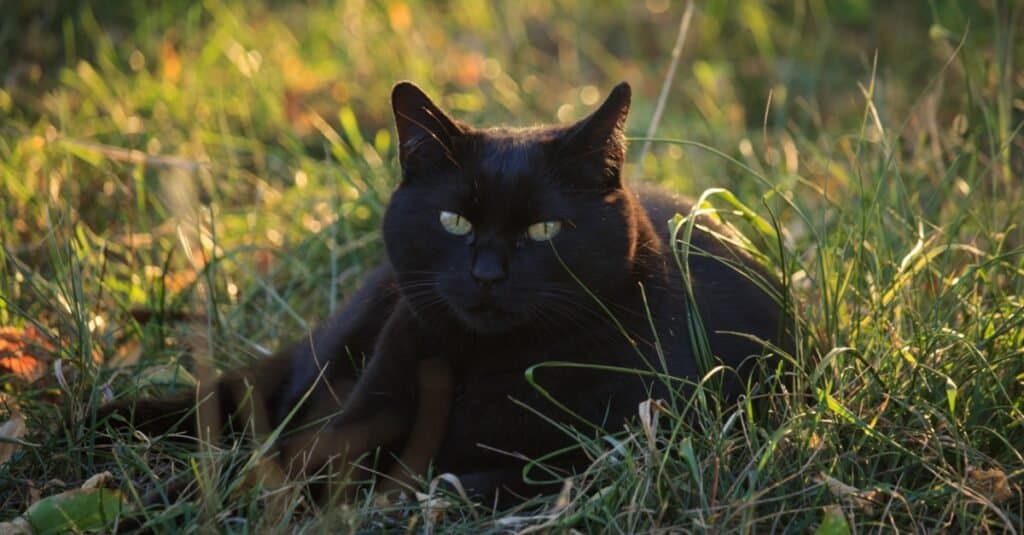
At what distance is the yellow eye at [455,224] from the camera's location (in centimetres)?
214

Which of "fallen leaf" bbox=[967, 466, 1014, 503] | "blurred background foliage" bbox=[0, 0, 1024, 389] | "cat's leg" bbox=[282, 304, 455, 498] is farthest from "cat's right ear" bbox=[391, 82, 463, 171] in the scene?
"fallen leaf" bbox=[967, 466, 1014, 503]

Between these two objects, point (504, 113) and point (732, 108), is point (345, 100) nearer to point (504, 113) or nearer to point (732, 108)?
point (504, 113)

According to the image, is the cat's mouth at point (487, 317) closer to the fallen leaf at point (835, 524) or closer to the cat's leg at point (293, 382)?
the cat's leg at point (293, 382)

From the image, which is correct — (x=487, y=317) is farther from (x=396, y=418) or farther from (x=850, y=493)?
(x=850, y=493)

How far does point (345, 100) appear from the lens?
446 centimetres

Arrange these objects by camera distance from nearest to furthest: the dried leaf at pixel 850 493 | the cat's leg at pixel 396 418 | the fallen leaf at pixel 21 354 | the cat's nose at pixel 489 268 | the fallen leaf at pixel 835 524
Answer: the fallen leaf at pixel 835 524 → the dried leaf at pixel 850 493 → the cat's nose at pixel 489 268 → the cat's leg at pixel 396 418 → the fallen leaf at pixel 21 354

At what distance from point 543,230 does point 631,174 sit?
1.50 m

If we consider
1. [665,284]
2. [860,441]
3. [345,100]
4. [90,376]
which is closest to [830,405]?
[860,441]

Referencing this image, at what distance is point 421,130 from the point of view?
7.27 feet

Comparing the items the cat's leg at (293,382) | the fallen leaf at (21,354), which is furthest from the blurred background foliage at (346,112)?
the cat's leg at (293,382)

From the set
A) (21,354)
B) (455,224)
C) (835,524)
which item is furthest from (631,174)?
(835,524)

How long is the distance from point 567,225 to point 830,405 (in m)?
0.56

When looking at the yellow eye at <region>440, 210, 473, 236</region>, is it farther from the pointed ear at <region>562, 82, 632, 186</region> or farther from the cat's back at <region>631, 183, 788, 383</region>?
the cat's back at <region>631, 183, 788, 383</region>

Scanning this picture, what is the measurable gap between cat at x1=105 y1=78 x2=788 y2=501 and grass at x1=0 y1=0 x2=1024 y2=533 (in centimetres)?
11
